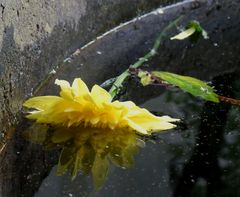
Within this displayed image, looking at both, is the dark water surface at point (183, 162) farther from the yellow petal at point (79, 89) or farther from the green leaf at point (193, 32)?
the green leaf at point (193, 32)

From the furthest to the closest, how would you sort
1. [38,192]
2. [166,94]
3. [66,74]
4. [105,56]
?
1. [105,56]
2. [66,74]
3. [166,94]
4. [38,192]

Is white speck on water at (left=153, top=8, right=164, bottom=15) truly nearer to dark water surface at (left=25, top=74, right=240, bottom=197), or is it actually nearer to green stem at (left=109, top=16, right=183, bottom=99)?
green stem at (left=109, top=16, right=183, bottom=99)

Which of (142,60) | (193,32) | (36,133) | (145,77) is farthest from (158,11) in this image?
(36,133)

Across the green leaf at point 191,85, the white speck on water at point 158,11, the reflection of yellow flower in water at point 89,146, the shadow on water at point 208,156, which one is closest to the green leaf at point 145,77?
the green leaf at point 191,85

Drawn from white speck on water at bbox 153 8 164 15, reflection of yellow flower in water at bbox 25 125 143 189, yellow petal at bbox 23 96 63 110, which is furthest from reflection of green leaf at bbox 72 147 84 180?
white speck on water at bbox 153 8 164 15

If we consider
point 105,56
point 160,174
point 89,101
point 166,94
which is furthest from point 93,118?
point 105,56

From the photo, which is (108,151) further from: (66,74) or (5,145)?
(66,74)

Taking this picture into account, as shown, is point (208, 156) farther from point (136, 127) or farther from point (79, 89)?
point (79, 89)
